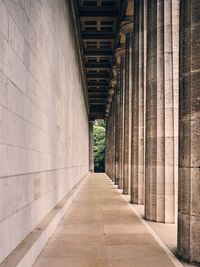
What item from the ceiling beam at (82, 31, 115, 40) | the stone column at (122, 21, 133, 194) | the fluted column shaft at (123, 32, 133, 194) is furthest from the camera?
the ceiling beam at (82, 31, 115, 40)

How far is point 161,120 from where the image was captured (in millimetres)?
16203

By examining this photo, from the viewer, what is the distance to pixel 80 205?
21.9 metres

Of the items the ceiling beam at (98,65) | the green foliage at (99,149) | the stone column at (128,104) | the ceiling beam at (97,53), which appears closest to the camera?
the stone column at (128,104)

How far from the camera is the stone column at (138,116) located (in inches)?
909

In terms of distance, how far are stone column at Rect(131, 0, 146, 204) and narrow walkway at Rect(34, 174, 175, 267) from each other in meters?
5.82

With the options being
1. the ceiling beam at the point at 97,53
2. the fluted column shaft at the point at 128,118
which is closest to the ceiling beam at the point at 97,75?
the ceiling beam at the point at 97,53

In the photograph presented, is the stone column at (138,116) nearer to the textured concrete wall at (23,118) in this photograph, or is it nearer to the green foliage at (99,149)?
the textured concrete wall at (23,118)

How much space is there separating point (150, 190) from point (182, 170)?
21.6 ft

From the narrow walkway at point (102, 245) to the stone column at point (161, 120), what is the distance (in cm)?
132

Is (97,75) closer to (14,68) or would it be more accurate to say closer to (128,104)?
(128,104)

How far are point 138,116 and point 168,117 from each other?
7.91 metres

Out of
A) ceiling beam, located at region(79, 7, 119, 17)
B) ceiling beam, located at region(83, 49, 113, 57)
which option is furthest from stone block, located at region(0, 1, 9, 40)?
ceiling beam, located at region(83, 49, 113, 57)

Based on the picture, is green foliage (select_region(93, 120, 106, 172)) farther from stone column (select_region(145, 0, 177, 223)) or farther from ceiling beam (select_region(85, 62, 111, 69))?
stone column (select_region(145, 0, 177, 223))

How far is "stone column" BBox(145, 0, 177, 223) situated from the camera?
16.0m
